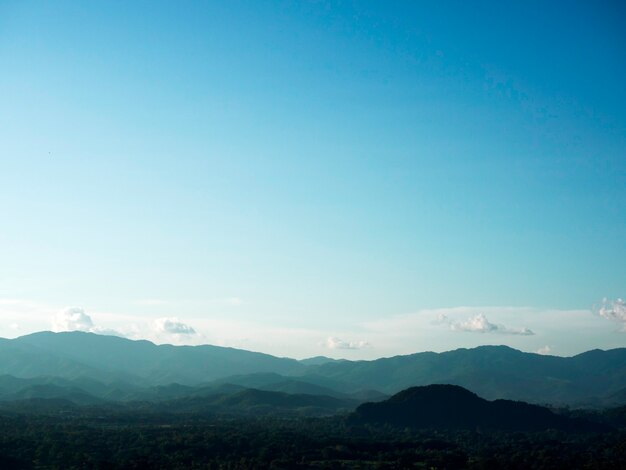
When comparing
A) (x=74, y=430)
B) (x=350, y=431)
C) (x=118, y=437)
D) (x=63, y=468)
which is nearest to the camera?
(x=63, y=468)

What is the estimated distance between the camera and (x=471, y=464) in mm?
131750

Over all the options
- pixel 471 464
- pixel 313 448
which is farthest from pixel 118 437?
pixel 471 464

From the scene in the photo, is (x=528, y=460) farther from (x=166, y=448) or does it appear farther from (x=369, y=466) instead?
(x=166, y=448)

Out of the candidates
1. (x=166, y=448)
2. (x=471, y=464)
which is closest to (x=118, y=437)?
(x=166, y=448)

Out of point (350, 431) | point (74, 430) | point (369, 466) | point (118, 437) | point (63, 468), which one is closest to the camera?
point (63, 468)

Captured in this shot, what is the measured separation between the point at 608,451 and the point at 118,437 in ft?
385

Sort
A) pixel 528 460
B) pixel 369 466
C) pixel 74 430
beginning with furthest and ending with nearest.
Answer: pixel 74 430 < pixel 528 460 < pixel 369 466

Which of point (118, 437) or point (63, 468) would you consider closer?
point (63, 468)

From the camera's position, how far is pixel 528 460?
446 ft

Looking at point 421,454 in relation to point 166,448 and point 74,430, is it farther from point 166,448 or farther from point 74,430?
point 74,430

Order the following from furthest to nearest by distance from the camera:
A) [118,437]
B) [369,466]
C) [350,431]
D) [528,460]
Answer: [350,431] → [118,437] → [528,460] → [369,466]

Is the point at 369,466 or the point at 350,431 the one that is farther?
the point at 350,431

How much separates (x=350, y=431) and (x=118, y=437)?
239 ft

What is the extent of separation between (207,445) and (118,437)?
24402 mm
